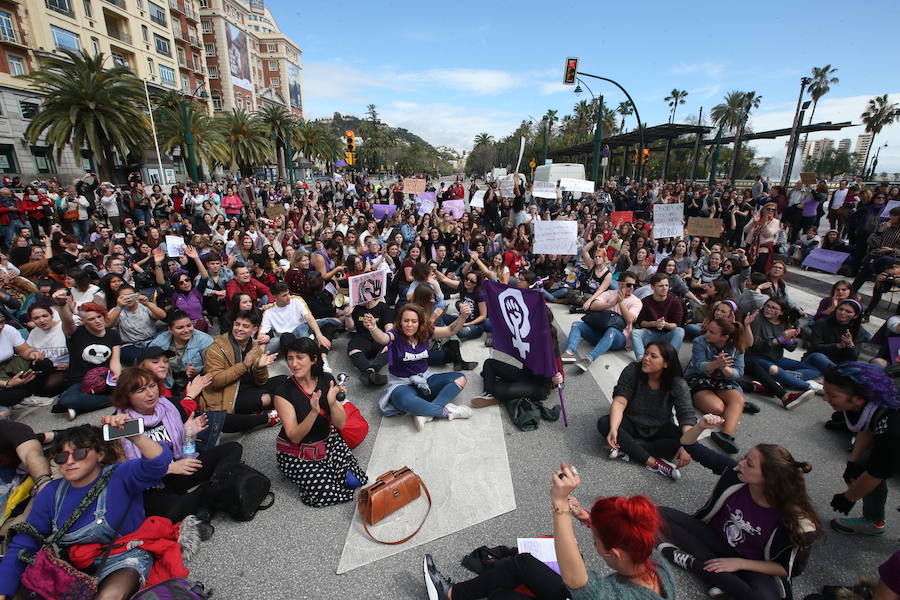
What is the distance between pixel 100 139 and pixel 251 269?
70.0 feet

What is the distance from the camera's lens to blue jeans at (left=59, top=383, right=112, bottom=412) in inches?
193

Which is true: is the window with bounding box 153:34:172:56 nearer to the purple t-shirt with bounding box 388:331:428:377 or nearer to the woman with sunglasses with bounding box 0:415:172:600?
the purple t-shirt with bounding box 388:331:428:377

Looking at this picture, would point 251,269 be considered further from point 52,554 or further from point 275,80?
point 275,80

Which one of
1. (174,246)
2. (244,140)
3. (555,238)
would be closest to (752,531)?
(555,238)

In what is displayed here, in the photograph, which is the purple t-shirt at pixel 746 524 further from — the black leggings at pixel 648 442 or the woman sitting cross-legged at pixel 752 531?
the black leggings at pixel 648 442

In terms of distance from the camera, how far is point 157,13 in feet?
142

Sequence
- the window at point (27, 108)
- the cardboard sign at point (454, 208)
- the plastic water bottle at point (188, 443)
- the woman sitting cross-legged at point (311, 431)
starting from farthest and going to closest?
the window at point (27, 108)
the cardboard sign at point (454, 208)
the plastic water bottle at point (188, 443)
the woman sitting cross-legged at point (311, 431)

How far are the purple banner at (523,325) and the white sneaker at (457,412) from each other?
863 millimetres

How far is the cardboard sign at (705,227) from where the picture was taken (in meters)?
10.2

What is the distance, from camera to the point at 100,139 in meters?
21.9

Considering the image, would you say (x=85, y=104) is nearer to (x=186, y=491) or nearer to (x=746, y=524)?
(x=186, y=491)

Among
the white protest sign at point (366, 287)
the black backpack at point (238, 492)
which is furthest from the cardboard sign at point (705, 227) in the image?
the black backpack at point (238, 492)

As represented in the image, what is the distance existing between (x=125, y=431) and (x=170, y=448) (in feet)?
2.98

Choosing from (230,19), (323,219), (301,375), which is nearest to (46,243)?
(323,219)
